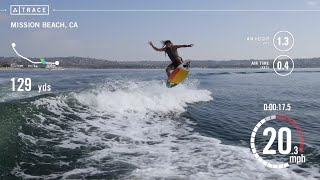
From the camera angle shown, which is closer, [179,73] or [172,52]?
[172,52]

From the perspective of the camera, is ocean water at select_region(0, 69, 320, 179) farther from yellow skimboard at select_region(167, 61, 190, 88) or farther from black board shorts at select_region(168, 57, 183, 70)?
black board shorts at select_region(168, 57, 183, 70)

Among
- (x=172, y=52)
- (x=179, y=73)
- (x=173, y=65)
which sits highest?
(x=172, y=52)

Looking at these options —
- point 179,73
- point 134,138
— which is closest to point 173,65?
point 179,73

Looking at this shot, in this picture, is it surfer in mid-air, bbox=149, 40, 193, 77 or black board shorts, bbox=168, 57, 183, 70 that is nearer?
surfer in mid-air, bbox=149, 40, 193, 77

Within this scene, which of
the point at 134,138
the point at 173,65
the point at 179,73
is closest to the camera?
the point at 134,138

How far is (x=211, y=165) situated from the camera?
277 inches

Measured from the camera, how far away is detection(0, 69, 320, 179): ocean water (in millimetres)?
6605

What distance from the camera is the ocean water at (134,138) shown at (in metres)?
6.61

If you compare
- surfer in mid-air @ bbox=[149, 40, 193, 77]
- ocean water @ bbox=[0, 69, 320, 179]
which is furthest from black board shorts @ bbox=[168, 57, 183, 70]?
ocean water @ bbox=[0, 69, 320, 179]

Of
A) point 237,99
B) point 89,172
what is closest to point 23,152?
point 89,172

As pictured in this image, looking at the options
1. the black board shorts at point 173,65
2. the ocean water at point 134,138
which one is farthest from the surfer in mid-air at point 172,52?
the ocean water at point 134,138

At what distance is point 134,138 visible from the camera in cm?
909

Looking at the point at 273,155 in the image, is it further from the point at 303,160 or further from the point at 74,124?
the point at 74,124

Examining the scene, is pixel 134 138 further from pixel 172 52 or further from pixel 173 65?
pixel 173 65
